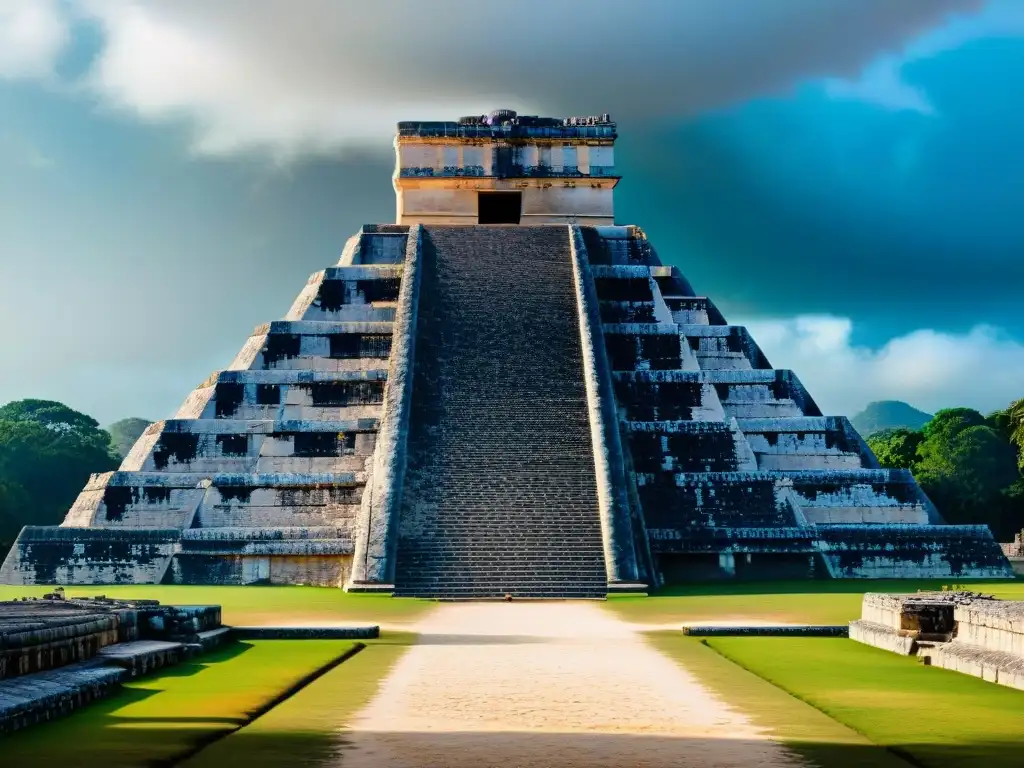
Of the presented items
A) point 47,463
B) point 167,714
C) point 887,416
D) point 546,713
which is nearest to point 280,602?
point 167,714

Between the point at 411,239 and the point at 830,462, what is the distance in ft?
26.9

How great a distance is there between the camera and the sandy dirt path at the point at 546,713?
16.7ft

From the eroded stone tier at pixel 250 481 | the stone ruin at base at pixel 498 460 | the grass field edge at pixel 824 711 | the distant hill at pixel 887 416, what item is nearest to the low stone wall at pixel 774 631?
the grass field edge at pixel 824 711

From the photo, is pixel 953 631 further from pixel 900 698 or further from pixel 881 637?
pixel 900 698

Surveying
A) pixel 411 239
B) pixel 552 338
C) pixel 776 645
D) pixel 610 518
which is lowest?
pixel 776 645

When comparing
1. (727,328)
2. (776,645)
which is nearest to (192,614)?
(776,645)

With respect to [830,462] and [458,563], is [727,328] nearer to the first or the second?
[830,462]

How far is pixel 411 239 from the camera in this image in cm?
2259

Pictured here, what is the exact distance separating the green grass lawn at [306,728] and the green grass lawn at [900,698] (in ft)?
6.34

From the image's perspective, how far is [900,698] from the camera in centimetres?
659

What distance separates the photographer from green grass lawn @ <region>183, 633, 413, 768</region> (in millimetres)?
5023

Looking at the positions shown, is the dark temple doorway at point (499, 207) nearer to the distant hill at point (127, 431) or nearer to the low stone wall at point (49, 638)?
the low stone wall at point (49, 638)

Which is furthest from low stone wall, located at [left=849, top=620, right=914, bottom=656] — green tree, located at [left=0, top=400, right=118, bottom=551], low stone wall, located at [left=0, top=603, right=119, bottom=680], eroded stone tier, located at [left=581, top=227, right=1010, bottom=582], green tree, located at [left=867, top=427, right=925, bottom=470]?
green tree, located at [left=867, top=427, right=925, bottom=470]

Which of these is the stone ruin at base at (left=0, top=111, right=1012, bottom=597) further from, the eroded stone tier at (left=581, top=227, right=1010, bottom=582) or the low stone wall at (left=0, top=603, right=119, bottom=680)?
the low stone wall at (left=0, top=603, right=119, bottom=680)
